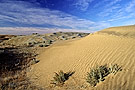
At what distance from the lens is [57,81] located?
15.8ft

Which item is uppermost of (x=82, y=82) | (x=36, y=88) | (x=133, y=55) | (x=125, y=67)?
(x=133, y=55)

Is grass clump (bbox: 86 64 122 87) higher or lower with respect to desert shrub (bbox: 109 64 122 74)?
lower

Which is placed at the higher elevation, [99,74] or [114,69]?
[114,69]

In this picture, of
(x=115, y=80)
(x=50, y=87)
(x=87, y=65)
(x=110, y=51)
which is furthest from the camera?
(x=110, y=51)

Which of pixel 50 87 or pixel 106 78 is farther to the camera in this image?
pixel 50 87

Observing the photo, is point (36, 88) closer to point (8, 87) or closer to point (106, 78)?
point (8, 87)

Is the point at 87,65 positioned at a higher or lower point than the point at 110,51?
lower

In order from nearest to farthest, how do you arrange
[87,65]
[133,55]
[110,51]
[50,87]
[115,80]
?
[115,80], [50,87], [133,55], [87,65], [110,51]

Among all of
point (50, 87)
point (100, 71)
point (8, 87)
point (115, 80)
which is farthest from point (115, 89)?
point (8, 87)

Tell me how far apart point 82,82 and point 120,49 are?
9.14ft

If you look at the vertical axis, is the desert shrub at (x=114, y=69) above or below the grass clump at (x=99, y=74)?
above

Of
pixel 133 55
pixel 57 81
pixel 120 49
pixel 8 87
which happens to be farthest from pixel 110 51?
pixel 8 87

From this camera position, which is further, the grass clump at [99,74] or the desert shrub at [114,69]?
the desert shrub at [114,69]

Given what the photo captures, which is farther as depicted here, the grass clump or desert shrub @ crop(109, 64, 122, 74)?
desert shrub @ crop(109, 64, 122, 74)
